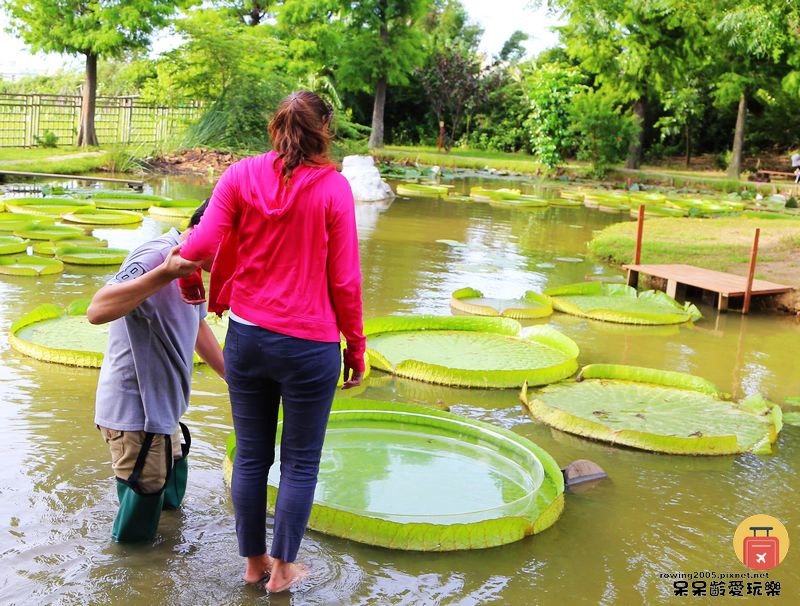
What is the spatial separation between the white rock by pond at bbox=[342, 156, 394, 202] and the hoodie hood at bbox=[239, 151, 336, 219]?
1347 cm

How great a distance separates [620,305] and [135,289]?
5851 mm

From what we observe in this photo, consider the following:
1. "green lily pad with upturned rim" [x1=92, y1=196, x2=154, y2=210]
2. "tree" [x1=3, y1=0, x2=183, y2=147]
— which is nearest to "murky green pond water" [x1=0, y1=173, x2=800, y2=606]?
"green lily pad with upturned rim" [x1=92, y1=196, x2=154, y2=210]

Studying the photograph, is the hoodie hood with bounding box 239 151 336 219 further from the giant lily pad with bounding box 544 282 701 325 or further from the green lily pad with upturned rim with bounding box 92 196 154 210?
the green lily pad with upturned rim with bounding box 92 196 154 210

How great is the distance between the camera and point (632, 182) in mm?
23641

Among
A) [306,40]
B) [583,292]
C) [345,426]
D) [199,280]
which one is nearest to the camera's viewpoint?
[199,280]

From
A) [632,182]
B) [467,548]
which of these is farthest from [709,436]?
[632,182]

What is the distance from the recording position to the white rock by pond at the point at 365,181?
16.3m

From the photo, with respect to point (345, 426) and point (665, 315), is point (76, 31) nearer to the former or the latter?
point (665, 315)

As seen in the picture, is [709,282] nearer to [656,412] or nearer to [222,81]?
[656,412]

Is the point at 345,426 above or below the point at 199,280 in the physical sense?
below

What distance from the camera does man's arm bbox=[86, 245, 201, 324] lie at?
8.70ft

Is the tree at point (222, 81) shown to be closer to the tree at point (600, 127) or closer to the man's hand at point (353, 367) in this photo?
the tree at point (600, 127)

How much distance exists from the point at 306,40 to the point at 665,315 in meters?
21.3

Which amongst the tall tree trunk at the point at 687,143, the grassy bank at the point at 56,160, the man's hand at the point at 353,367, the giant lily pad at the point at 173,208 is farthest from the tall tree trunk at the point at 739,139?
the man's hand at the point at 353,367
